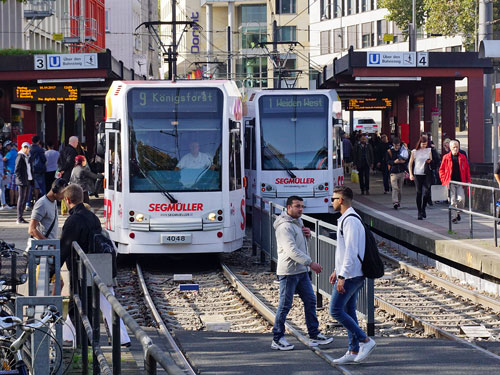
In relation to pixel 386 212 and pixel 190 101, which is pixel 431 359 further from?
pixel 386 212

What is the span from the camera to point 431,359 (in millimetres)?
9852

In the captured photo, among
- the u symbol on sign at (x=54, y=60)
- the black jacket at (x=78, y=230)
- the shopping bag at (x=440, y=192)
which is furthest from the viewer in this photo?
the u symbol on sign at (x=54, y=60)

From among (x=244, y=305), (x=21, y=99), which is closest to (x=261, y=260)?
(x=244, y=305)

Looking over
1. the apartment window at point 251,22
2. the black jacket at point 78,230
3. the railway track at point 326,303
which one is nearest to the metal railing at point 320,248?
the railway track at point 326,303

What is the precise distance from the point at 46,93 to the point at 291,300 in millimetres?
22812

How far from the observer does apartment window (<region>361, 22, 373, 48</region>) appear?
96.3 metres

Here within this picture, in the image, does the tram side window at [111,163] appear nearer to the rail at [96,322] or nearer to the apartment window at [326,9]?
the rail at [96,322]

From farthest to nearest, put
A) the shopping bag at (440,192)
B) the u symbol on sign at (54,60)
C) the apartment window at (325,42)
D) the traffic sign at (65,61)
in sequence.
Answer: the apartment window at (325,42), the u symbol on sign at (54,60), the traffic sign at (65,61), the shopping bag at (440,192)

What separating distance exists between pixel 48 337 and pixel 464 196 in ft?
44.7

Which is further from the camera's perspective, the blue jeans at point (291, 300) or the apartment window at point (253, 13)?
the apartment window at point (253, 13)

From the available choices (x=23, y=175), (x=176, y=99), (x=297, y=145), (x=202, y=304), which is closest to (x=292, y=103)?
(x=297, y=145)

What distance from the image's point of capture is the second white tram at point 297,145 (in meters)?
23.8

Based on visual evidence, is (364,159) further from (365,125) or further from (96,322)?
(365,125)

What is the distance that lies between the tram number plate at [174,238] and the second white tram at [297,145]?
6772 mm
